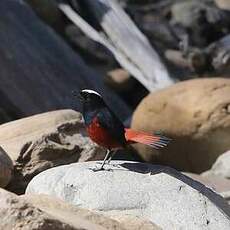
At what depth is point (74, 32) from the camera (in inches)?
380

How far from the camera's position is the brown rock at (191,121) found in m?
6.79

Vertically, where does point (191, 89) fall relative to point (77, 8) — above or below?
below

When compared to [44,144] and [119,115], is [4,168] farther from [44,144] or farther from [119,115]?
[119,115]

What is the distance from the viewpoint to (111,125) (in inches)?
161

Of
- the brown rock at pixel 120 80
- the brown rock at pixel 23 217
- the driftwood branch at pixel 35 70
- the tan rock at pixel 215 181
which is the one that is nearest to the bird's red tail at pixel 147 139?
the brown rock at pixel 23 217

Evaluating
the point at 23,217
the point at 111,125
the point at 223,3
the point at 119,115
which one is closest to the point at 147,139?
the point at 111,125

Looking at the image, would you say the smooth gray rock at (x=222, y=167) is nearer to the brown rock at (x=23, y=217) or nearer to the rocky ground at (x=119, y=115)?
the rocky ground at (x=119, y=115)

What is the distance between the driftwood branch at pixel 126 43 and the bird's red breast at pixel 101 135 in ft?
12.9

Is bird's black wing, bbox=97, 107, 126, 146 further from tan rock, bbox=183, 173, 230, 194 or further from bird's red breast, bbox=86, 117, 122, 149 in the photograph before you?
tan rock, bbox=183, 173, 230, 194

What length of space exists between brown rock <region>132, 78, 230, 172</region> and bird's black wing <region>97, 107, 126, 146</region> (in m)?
2.78

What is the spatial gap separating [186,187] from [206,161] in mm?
2978

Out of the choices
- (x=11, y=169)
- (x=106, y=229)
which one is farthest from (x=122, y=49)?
(x=106, y=229)

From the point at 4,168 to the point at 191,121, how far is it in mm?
3011

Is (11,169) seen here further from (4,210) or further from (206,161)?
(206,161)
